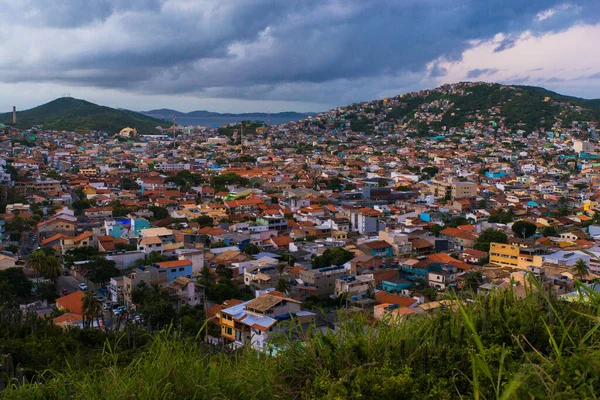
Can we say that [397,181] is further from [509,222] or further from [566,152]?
[566,152]

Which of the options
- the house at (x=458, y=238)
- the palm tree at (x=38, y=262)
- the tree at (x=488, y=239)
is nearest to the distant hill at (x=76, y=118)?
A: the palm tree at (x=38, y=262)

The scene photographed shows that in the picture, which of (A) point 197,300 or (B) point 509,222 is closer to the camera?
(A) point 197,300

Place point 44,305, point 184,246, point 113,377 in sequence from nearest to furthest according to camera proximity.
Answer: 1. point 113,377
2. point 44,305
3. point 184,246

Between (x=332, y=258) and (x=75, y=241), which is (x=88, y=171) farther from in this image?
(x=332, y=258)

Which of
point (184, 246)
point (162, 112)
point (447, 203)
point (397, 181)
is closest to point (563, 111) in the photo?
point (397, 181)

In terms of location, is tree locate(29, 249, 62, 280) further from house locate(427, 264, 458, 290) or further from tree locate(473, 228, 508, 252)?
tree locate(473, 228, 508, 252)

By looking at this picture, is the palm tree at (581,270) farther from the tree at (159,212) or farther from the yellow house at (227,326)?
the tree at (159,212)

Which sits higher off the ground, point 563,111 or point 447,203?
point 563,111
